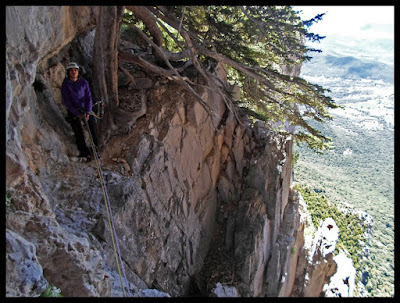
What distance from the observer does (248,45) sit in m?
8.42

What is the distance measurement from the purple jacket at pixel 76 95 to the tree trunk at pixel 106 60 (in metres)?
0.91

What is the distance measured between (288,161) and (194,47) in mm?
5097

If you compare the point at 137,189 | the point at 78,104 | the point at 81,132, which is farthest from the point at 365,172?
the point at 78,104

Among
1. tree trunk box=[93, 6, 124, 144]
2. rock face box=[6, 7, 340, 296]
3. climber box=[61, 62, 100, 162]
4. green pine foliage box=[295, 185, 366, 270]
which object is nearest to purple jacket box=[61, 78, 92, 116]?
climber box=[61, 62, 100, 162]

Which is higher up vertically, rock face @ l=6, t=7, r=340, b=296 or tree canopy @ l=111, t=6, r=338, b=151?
tree canopy @ l=111, t=6, r=338, b=151

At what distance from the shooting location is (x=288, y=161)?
10234 millimetres

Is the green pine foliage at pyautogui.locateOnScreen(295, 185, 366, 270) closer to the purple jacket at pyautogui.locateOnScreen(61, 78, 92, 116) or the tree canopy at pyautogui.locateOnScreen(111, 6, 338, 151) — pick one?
the tree canopy at pyautogui.locateOnScreen(111, 6, 338, 151)

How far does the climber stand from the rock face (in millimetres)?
273

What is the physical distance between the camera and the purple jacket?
595cm

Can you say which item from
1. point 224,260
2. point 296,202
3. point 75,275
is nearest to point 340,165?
point 296,202

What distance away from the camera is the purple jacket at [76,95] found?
5.95 meters

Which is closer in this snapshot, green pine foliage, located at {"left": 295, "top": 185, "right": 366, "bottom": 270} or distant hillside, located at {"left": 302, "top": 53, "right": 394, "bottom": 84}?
green pine foliage, located at {"left": 295, "top": 185, "right": 366, "bottom": 270}
